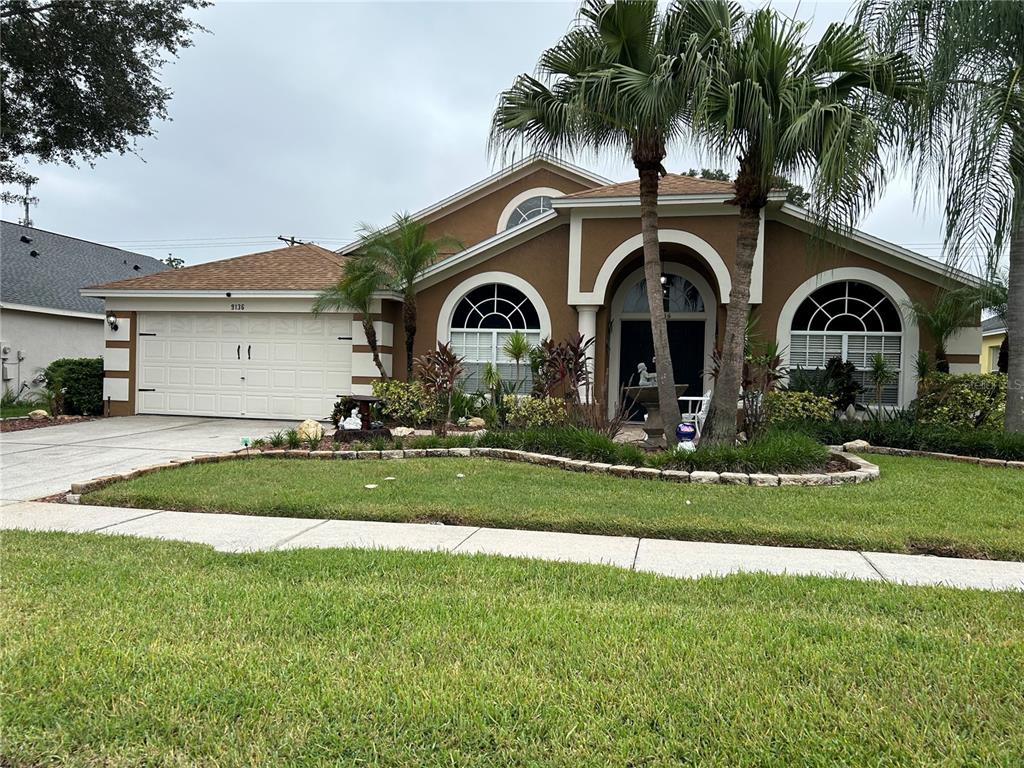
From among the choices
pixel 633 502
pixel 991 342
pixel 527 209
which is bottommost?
pixel 633 502

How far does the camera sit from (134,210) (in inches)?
1225

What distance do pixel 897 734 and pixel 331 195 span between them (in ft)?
93.3

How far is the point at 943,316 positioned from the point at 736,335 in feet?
16.9

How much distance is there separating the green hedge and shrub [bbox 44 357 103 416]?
598 inches

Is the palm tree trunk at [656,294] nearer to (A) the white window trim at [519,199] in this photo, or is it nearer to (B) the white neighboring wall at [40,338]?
(A) the white window trim at [519,199]

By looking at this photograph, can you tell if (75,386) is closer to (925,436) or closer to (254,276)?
(254,276)

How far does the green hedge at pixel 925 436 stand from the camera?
29.7 ft

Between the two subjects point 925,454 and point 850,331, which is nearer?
point 925,454

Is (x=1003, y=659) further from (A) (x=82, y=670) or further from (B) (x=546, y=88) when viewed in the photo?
(B) (x=546, y=88)

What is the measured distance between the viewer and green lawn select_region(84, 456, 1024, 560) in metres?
5.53

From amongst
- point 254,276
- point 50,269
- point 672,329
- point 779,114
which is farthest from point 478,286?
point 50,269

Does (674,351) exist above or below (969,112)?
below

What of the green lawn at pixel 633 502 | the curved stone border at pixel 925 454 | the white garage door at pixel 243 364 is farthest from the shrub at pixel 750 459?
the white garage door at pixel 243 364

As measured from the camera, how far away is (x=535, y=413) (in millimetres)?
11297
